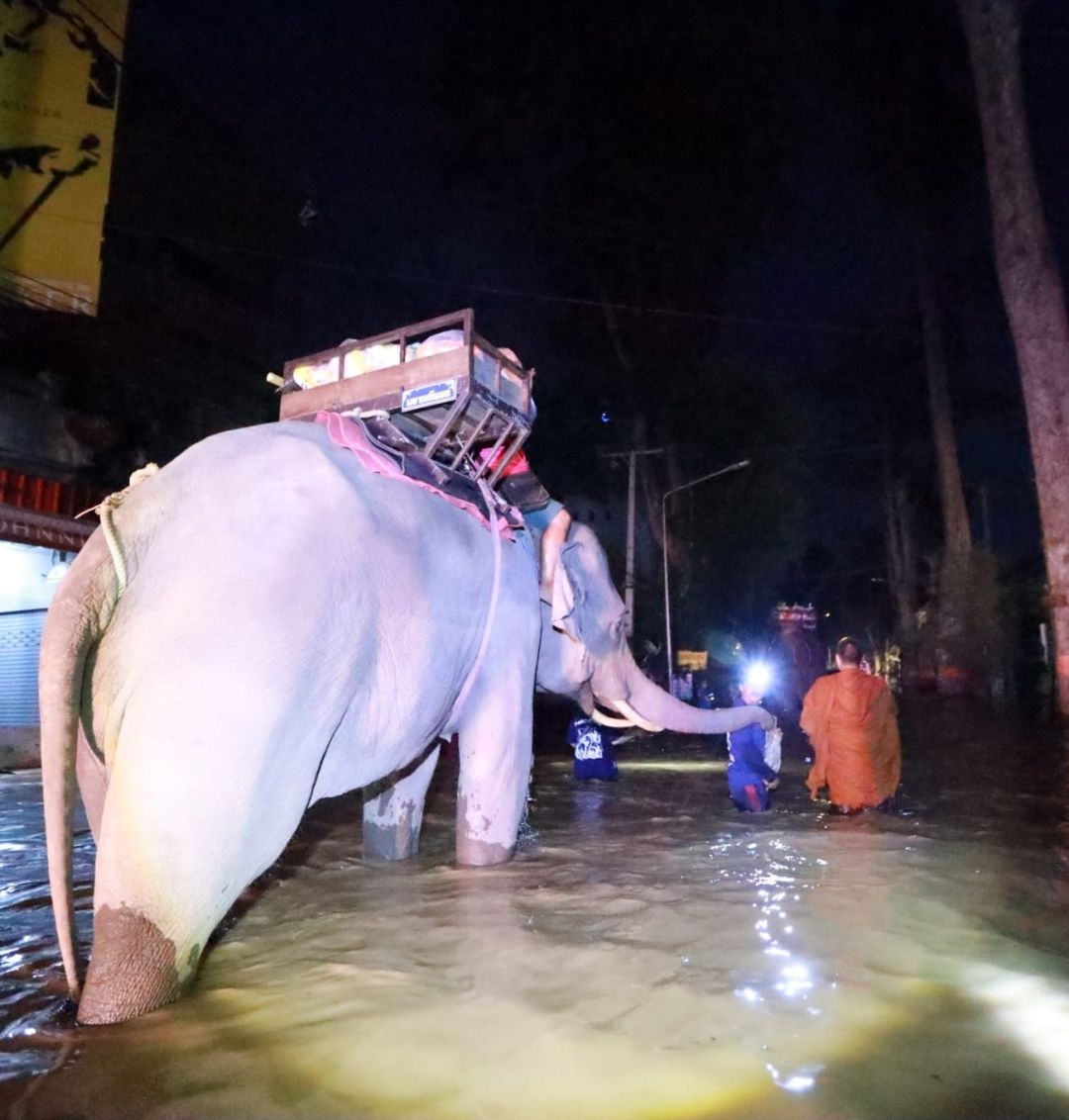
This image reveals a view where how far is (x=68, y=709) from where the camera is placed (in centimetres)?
284

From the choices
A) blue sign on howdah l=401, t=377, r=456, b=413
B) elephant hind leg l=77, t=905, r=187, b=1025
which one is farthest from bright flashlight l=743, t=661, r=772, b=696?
elephant hind leg l=77, t=905, r=187, b=1025

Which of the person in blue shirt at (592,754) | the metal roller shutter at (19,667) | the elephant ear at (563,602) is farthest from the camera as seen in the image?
the metal roller shutter at (19,667)

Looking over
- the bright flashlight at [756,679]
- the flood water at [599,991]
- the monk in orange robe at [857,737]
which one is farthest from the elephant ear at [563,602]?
the monk in orange robe at [857,737]

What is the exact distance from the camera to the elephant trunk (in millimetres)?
5941

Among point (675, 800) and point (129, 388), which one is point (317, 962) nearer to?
point (675, 800)

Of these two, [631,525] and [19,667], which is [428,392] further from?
[631,525]

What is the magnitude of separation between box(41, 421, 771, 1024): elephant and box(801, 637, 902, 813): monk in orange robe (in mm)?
3694

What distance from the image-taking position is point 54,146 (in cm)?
1199

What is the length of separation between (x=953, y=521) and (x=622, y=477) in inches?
420

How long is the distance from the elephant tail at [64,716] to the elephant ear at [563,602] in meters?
2.66

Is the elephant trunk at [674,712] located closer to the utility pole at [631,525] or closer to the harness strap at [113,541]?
the harness strap at [113,541]

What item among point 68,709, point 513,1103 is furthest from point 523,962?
point 68,709

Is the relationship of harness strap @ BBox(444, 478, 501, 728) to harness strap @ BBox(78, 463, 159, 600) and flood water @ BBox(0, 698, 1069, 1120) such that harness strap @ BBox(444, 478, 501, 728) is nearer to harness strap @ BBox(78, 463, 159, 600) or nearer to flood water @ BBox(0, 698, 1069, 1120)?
flood water @ BBox(0, 698, 1069, 1120)

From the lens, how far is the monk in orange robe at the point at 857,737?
670 cm
